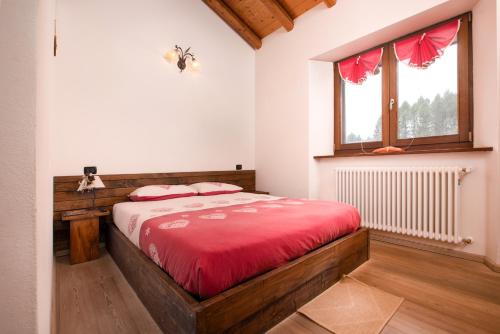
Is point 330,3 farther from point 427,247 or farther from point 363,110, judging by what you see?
point 427,247

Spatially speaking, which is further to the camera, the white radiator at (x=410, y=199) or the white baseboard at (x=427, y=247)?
the white radiator at (x=410, y=199)

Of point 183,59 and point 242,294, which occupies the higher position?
point 183,59

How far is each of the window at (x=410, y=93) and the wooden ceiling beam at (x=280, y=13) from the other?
92 cm

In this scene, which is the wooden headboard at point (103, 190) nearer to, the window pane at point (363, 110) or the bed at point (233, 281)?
the bed at point (233, 281)

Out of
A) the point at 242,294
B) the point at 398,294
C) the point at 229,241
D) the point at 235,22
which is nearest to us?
the point at 242,294

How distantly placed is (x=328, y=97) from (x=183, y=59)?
212cm

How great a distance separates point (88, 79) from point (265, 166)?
8.53ft

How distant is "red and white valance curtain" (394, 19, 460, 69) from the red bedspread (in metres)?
1.93

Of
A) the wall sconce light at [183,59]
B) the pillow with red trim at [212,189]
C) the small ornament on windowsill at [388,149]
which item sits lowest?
the pillow with red trim at [212,189]

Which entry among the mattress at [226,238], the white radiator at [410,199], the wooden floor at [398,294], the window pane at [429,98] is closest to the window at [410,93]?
the window pane at [429,98]

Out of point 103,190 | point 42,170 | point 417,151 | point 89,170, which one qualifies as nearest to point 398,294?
point 417,151

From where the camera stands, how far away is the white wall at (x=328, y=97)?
2020mm

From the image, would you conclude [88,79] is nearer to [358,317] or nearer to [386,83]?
[358,317]

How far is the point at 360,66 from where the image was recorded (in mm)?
2973
